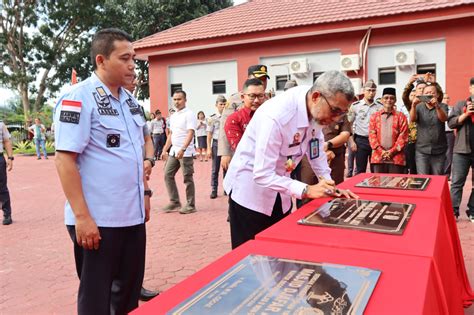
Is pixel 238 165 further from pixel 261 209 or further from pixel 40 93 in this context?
pixel 40 93

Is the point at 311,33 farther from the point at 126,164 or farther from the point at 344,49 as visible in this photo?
the point at 126,164

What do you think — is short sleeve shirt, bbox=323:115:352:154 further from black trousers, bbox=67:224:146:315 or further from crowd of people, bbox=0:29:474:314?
black trousers, bbox=67:224:146:315

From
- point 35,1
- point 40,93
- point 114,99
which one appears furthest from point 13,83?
point 114,99

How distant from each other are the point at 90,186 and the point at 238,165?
77 cm

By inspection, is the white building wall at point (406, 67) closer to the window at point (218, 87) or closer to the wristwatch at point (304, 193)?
the window at point (218, 87)

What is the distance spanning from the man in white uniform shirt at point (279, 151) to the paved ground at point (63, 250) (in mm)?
1403

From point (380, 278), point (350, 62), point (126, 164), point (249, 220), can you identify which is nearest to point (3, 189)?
point (126, 164)

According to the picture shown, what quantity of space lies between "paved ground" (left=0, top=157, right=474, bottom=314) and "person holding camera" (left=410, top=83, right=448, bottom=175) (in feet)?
2.51

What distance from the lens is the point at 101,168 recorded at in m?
1.98

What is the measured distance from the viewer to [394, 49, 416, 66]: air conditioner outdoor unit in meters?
11.3

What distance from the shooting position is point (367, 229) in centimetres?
169

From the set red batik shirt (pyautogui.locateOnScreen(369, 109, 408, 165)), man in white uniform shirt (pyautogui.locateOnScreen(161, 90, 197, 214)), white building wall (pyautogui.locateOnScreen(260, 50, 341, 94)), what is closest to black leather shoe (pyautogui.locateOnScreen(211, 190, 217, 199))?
man in white uniform shirt (pyautogui.locateOnScreen(161, 90, 197, 214))

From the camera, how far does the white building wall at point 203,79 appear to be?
47.4ft

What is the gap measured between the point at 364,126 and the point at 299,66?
6.81 metres
